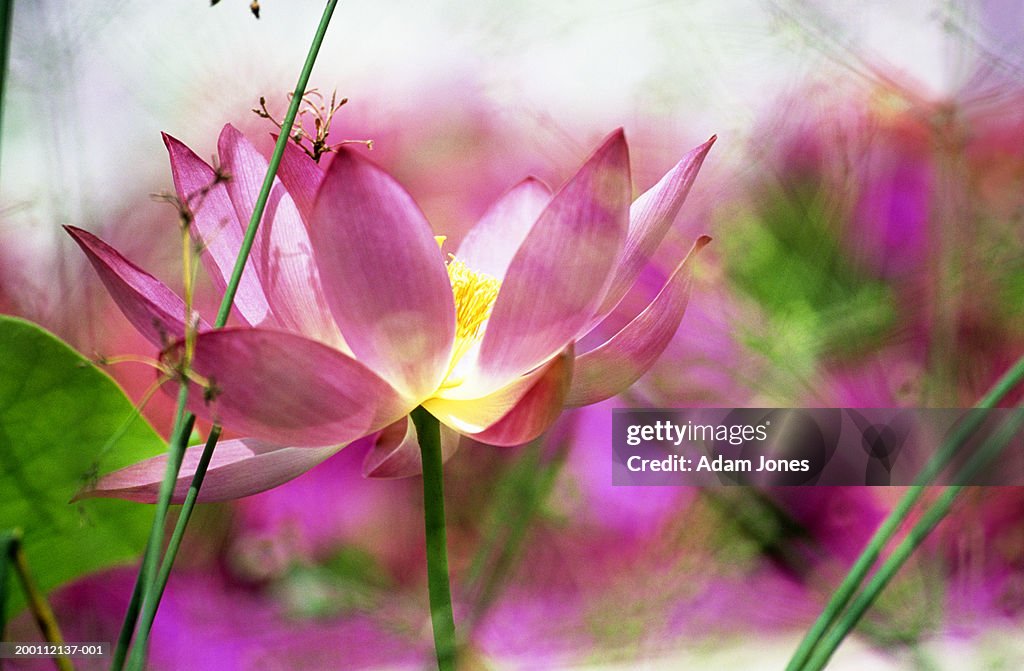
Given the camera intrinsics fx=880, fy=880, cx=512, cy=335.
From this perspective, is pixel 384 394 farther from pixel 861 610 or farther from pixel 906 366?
pixel 906 366

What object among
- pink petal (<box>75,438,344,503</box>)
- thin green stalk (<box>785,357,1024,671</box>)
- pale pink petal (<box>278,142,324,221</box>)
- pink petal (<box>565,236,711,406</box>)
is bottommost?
thin green stalk (<box>785,357,1024,671</box>)

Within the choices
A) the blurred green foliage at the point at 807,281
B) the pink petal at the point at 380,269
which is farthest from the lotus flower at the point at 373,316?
the blurred green foliage at the point at 807,281

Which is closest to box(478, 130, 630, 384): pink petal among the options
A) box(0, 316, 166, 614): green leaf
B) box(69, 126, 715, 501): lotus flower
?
box(69, 126, 715, 501): lotus flower

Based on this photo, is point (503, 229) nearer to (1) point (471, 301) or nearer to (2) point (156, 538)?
(1) point (471, 301)

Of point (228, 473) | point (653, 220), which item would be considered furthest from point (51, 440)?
point (653, 220)

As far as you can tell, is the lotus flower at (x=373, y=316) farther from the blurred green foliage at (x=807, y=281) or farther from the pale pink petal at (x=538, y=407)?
the blurred green foliage at (x=807, y=281)

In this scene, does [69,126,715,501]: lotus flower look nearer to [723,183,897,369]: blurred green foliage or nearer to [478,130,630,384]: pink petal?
[478,130,630,384]: pink petal
